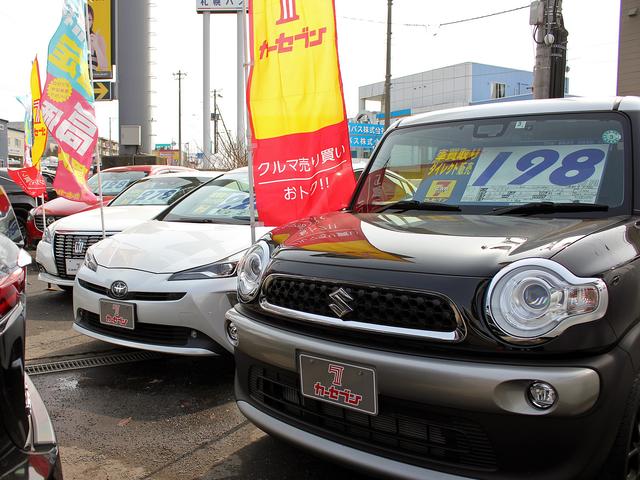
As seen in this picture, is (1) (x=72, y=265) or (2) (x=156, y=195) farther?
(2) (x=156, y=195)

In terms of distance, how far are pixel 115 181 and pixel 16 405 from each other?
8173 millimetres

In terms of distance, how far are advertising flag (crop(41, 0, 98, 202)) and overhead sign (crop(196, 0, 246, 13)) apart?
59.7ft

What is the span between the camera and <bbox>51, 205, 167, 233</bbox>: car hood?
581 cm

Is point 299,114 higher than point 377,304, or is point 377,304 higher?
point 299,114

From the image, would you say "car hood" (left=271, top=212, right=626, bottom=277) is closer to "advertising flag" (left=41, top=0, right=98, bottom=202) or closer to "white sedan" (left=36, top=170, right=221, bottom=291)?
"white sedan" (left=36, top=170, right=221, bottom=291)

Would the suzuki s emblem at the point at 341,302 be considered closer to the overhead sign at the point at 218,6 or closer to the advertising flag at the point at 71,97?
the advertising flag at the point at 71,97

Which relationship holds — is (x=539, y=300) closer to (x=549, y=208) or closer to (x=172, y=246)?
(x=549, y=208)

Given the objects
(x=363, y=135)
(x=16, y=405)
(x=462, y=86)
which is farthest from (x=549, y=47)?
(x=462, y=86)

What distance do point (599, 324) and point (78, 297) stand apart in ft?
11.5

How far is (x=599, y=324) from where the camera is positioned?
5.76 ft

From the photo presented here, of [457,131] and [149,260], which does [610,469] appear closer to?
[457,131]

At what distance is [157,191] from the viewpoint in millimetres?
7305

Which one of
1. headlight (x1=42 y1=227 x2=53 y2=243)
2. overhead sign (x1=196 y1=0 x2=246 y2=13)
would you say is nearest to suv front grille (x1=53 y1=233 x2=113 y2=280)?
headlight (x1=42 y1=227 x2=53 y2=243)

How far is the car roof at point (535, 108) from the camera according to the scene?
2826 mm
